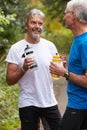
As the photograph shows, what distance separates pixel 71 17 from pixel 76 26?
0.37 feet

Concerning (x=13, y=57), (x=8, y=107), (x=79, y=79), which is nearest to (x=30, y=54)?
(x=13, y=57)

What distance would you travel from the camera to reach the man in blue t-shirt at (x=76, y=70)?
15.0 feet

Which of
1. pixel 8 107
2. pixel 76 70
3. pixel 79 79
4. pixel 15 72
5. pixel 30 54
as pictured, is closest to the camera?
pixel 79 79

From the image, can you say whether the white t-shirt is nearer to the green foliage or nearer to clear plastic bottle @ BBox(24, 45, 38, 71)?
clear plastic bottle @ BBox(24, 45, 38, 71)

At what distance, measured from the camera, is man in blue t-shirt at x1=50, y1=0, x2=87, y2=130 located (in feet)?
15.0

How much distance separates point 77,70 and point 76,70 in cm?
1

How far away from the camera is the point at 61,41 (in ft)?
73.5

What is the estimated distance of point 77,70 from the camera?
15.2 feet

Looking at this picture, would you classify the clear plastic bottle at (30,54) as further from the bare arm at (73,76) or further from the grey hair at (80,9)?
the grey hair at (80,9)

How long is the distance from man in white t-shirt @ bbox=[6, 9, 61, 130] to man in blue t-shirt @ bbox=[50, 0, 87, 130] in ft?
2.00

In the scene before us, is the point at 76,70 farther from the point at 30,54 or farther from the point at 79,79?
the point at 30,54

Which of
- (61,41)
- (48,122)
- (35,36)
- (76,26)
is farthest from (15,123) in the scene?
(61,41)

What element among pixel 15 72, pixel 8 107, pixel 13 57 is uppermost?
pixel 13 57

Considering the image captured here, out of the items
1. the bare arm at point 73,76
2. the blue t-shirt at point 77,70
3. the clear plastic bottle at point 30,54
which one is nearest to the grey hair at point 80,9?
the blue t-shirt at point 77,70
